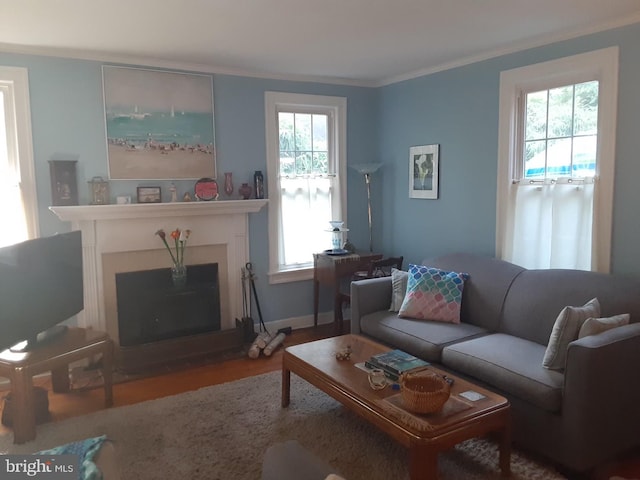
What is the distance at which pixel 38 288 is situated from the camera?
122 inches

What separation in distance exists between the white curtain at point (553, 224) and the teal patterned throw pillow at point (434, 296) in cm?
52

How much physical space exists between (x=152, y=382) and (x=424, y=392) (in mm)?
2257

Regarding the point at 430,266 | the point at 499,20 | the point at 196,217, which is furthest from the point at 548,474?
the point at 196,217

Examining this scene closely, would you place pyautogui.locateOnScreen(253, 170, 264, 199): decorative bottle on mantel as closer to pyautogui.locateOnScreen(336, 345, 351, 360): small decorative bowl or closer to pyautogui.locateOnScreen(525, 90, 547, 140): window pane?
pyautogui.locateOnScreen(336, 345, 351, 360): small decorative bowl

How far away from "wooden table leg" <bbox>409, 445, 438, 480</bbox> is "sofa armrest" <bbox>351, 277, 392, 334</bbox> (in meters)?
1.72

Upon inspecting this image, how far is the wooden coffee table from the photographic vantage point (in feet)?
7.08

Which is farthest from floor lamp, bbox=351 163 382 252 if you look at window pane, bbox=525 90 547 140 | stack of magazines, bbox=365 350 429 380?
stack of magazines, bbox=365 350 429 380

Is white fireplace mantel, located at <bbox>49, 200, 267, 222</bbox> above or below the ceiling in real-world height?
below

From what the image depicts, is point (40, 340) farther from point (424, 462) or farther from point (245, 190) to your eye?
point (424, 462)

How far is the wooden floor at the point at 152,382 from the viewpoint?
3.38m

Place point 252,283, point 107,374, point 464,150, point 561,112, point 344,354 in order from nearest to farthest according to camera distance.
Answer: point 344,354 < point 107,374 < point 561,112 < point 464,150 < point 252,283

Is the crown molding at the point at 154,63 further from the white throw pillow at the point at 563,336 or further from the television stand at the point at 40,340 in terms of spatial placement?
the white throw pillow at the point at 563,336

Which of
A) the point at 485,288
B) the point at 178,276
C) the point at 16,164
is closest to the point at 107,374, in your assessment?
the point at 178,276

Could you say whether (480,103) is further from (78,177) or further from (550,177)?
(78,177)
